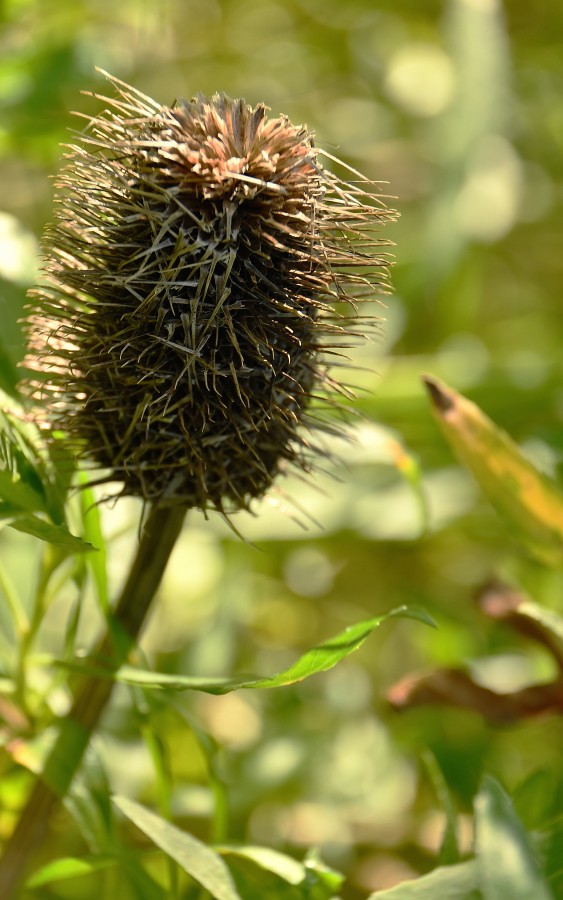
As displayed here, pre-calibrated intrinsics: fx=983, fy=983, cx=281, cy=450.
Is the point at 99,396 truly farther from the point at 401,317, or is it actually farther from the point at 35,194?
the point at 35,194

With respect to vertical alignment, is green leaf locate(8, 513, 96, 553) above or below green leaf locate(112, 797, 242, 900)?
above

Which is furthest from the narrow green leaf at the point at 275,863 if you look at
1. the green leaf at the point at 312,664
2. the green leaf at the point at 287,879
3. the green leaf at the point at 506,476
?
the green leaf at the point at 506,476

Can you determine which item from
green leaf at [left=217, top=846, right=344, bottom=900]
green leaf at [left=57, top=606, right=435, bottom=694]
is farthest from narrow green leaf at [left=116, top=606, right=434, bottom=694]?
green leaf at [left=217, top=846, right=344, bottom=900]

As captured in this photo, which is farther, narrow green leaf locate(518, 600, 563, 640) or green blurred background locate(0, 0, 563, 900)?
green blurred background locate(0, 0, 563, 900)

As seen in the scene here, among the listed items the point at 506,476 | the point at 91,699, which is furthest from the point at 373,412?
the point at 91,699

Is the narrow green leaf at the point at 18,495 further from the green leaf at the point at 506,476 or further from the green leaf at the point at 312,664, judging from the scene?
the green leaf at the point at 506,476

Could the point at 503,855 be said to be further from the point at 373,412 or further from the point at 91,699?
the point at 373,412

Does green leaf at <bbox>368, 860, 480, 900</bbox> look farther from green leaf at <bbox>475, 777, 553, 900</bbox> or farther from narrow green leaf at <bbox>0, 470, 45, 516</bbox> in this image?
narrow green leaf at <bbox>0, 470, 45, 516</bbox>

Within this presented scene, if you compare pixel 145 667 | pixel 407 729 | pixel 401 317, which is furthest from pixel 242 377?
pixel 401 317
